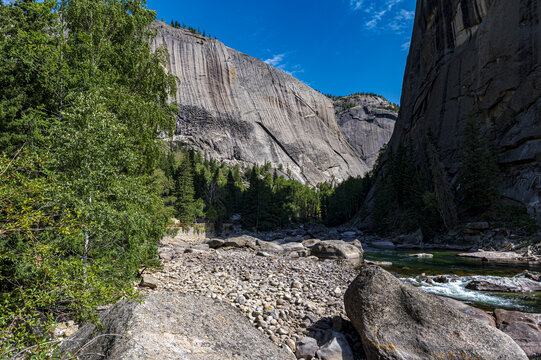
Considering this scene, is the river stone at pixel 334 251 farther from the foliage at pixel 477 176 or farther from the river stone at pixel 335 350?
the foliage at pixel 477 176

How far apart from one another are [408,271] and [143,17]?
57.2ft

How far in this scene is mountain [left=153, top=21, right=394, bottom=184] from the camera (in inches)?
3888

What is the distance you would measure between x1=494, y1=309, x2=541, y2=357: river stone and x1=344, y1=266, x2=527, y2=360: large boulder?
169cm

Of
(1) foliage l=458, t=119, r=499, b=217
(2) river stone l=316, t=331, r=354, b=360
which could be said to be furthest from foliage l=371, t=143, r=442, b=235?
(2) river stone l=316, t=331, r=354, b=360

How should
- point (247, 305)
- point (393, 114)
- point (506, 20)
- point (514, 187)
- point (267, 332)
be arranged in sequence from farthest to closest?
point (393, 114) → point (506, 20) → point (514, 187) → point (247, 305) → point (267, 332)

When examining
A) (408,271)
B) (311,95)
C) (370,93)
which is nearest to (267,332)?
(408,271)

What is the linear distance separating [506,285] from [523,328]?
5.60 m

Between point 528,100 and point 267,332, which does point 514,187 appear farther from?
point 267,332

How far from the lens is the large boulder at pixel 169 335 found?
3160 millimetres

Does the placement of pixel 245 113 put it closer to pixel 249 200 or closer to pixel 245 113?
pixel 245 113

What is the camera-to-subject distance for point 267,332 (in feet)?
18.8

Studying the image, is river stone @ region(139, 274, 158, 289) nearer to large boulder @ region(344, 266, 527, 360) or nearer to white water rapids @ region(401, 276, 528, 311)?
large boulder @ region(344, 266, 527, 360)

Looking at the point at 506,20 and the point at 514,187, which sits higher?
the point at 506,20

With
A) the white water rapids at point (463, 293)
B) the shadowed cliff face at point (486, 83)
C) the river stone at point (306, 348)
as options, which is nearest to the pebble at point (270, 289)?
the river stone at point (306, 348)
